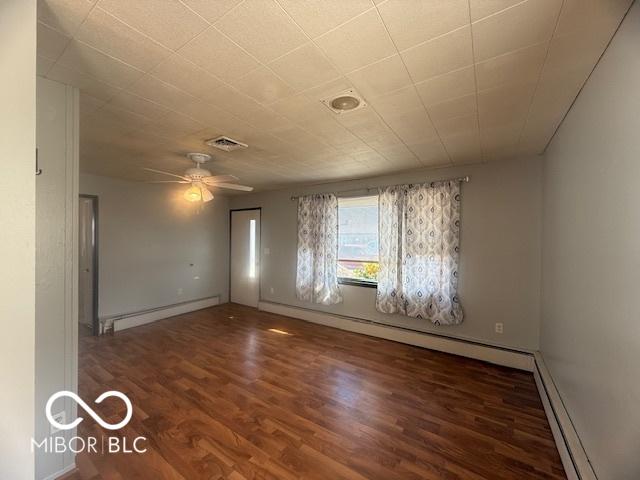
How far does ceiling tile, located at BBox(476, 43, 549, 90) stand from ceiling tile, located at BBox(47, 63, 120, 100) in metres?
2.20

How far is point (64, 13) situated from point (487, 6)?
175 centimetres

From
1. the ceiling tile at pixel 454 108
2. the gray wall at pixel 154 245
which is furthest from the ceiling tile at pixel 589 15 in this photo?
the gray wall at pixel 154 245

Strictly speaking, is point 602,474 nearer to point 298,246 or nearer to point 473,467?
point 473,467

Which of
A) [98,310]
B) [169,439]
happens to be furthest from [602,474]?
[98,310]

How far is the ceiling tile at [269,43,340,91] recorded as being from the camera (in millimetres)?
1353

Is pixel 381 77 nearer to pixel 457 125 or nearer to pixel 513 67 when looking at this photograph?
pixel 513 67

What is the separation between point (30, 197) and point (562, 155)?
322 centimetres

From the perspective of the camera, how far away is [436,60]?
4.57ft

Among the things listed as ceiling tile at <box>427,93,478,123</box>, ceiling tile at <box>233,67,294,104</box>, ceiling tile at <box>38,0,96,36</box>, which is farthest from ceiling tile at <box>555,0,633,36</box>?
ceiling tile at <box>38,0,96,36</box>

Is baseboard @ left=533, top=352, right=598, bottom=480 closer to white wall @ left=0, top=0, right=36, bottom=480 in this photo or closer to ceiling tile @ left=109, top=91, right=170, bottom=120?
white wall @ left=0, top=0, right=36, bottom=480

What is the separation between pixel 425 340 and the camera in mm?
3504

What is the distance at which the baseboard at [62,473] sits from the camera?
1600mm

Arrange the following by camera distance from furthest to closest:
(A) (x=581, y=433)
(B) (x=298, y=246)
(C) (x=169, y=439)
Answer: (B) (x=298, y=246) < (C) (x=169, y=439) < (A) (x=581, y=433)

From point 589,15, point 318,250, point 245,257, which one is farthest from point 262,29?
point 245,257
